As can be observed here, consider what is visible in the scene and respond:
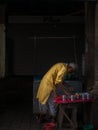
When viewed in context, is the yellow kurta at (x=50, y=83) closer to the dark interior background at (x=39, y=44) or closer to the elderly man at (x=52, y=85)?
the elderly man at (x=52, y=85)

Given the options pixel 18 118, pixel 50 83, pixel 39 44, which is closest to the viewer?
pixel 50 83

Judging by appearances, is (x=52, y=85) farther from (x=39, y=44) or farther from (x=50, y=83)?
Answer: (x=39, y=44)

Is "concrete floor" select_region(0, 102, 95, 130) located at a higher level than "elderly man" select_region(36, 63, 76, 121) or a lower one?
lower

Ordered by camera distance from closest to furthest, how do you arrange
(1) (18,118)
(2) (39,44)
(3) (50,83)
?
(3) (50,83), (1) (18,118), (2) (39,44)

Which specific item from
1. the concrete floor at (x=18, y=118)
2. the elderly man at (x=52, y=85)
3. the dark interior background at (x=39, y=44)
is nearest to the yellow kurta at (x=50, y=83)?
the elderly man at (x=52, y=85)

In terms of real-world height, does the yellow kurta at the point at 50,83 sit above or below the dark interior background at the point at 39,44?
below

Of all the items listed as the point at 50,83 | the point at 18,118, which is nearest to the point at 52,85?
the point at 50,83

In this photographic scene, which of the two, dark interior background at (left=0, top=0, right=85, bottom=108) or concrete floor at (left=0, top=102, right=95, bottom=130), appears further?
dark interior background at (left=0, top=0, right=85, bottom=108)

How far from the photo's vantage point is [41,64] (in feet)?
82.7

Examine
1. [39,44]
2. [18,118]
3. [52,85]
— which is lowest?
[18,118]

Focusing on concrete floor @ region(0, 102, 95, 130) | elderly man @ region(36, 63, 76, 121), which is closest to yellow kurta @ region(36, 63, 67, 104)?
elderly man @ region(36, 63, 76, 121)

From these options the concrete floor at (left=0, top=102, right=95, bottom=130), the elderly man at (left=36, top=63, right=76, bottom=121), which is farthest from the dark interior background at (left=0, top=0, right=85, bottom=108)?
the elderly man at (left=36, top=63, right=76, bottom=121)

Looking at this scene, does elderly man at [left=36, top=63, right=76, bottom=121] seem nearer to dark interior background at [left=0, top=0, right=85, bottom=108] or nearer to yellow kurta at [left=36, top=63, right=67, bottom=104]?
yellow kurta at [left=36, top=63, right=67, bottom=104]

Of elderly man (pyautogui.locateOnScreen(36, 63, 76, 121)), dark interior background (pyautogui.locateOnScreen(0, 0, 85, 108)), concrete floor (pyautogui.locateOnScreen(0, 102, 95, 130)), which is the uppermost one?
dark interior background (pyautogui.locateOnScreen(0, 0, 85, 108))
